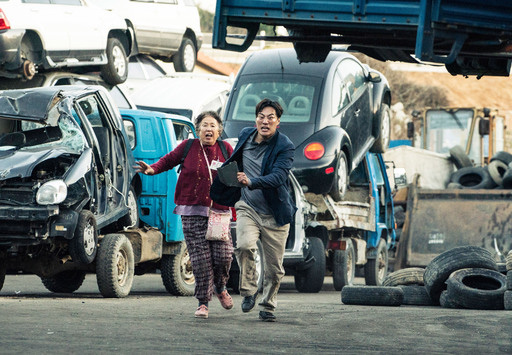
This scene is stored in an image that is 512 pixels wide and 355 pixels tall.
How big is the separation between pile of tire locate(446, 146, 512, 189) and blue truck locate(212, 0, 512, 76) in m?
12.0

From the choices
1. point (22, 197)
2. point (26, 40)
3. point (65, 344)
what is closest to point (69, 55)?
point (26, 40)

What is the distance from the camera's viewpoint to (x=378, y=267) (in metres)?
20.4

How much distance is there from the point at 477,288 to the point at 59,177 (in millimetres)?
4593

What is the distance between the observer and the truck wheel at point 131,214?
13722mm

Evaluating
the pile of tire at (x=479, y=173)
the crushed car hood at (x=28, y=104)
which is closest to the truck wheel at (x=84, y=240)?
the crushed car hood at (x=28, y=104)

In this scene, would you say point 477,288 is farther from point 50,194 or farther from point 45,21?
point 45,21

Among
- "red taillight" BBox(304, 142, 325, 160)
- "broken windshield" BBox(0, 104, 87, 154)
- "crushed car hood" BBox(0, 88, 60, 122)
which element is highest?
"red taillight" BBox(304, 142, 325, 160)

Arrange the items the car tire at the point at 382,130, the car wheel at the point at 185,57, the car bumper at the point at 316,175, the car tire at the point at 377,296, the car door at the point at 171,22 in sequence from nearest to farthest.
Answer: the car tire at the point at 377,296, the car bumper at the point at 316,175, the car tire at the point at 382,130, the car door at the point at 171,22, the car wheel at the point at 185,57

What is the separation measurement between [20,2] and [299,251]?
17.6 feet

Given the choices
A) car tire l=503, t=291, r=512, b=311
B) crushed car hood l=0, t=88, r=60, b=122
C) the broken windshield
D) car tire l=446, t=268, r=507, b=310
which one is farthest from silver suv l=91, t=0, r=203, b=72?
car tire l=503, t=291, r=512, b=311

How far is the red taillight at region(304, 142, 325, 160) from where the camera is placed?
1734cm

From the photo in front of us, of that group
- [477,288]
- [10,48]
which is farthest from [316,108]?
[477,288]

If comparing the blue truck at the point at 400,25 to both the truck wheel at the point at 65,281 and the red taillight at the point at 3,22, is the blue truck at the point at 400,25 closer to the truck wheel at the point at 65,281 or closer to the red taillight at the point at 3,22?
the truck wheel at the point at 65,281

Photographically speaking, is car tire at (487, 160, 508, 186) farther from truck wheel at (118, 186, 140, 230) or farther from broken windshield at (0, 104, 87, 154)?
broken windshield at (0, 104, 87, 154)
